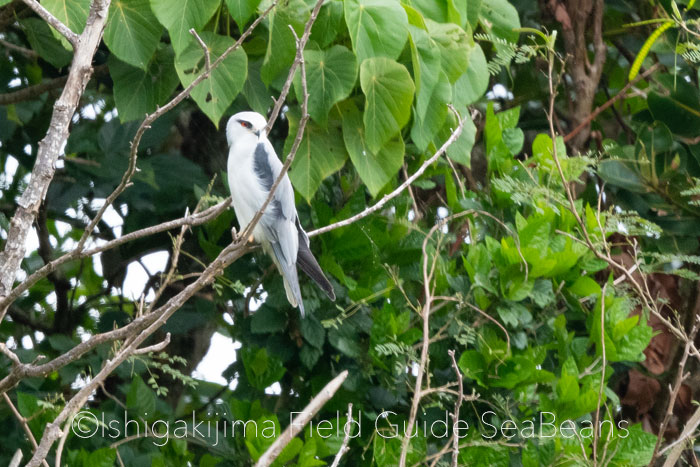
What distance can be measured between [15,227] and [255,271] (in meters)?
1.59

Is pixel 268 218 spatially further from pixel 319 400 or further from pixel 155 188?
pixel 319 400

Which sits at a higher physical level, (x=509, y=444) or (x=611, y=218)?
(x=611, y=218)

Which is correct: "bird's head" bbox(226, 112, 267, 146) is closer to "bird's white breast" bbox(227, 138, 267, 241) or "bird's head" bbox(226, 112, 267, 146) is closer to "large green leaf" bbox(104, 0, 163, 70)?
"bird's white breast" bbox(227, 138, 267, 241)

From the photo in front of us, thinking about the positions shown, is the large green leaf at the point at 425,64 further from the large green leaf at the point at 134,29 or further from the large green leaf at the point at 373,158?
the large green leaf at the point at 134,29

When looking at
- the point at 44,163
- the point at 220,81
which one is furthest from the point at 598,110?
the point at 44,163

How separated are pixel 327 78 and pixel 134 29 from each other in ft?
1.97

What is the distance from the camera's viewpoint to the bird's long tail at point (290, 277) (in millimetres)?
2977

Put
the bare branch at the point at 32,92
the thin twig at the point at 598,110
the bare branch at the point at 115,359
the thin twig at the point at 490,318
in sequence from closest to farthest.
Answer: the bare branch at the point at 115,359
the thin twig at the point at 490,318
the bare branch at the point at 32,92
the thin twig at the point at 598,110

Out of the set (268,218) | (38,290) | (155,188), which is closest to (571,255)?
(268,218)

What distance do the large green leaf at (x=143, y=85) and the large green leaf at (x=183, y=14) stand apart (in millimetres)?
365

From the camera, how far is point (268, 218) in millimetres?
3225

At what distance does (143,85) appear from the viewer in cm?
288

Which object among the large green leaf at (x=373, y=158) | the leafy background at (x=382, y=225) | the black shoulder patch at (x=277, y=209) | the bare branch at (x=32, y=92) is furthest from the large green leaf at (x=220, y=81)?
the bare branch at (x=32, y=92)

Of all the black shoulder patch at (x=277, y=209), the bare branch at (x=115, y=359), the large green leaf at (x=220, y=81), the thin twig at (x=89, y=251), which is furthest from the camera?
the black shoulder patch at (x=277, y=209)
